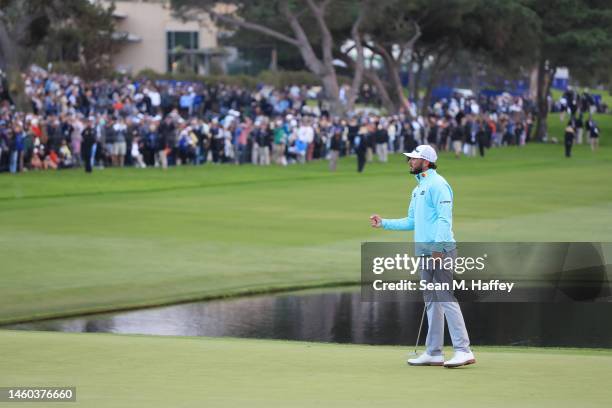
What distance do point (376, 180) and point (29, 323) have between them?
27.5 metres

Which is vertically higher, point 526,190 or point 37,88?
point 37,88

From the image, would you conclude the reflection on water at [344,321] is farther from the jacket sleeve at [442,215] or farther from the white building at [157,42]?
the white building at [157,42]

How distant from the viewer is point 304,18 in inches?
2611

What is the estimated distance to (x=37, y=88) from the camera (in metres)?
52.5

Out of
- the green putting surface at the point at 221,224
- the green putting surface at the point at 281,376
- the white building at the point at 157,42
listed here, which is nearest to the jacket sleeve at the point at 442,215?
the green putting surface at the point at 281,376

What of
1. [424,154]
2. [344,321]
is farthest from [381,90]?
[424,154]

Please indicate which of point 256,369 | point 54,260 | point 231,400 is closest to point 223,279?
point 54,260

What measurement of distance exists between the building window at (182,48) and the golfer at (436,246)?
8356 cm

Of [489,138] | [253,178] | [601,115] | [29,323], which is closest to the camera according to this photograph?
[29,323]

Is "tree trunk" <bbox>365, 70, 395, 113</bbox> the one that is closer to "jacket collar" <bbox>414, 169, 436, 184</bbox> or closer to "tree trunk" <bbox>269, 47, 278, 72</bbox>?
"tree trunk" <bbox>269, 47, 278, 72</bbox>

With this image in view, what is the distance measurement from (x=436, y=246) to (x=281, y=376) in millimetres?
1762

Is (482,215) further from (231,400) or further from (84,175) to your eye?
(231,400)

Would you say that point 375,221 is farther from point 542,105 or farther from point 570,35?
point 542,105

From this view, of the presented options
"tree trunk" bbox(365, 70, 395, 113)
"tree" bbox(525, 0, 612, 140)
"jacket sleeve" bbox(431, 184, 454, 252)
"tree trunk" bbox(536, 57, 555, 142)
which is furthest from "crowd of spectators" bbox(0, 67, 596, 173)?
"jacket sleeve" bbox(431, 184, 454, 252)
